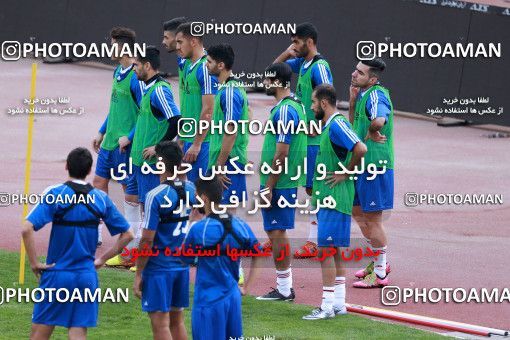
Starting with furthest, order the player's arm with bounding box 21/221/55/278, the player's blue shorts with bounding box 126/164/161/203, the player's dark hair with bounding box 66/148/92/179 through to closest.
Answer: the player's blue shorts with bounding box 126/164/161/203 → the player's dark hair with bounding box 66/148/92/179 → the player's arm with bounding box 21/221/55/278

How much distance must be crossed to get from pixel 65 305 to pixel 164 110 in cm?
437

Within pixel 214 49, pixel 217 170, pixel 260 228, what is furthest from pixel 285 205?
pixel 260 228

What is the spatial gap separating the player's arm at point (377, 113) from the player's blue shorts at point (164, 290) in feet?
12.8

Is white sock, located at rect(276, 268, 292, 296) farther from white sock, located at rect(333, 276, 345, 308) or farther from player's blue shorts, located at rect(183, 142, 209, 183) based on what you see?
player's blue shorts, located at rect(183, 142, 209, 183)

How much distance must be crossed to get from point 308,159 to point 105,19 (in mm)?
16445

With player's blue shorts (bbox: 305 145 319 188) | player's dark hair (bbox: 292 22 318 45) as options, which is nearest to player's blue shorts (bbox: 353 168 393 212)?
player's blue shorts (bbox: 305 145 319 188)

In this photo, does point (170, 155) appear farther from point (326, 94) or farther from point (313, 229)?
point (313, 229)

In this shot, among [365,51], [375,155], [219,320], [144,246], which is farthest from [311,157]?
[365,51]

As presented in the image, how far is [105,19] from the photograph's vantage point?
3091 centimetres

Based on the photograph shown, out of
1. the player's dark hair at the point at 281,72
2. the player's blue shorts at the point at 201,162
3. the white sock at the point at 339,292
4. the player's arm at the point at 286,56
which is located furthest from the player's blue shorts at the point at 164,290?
the player's arm at the point at 286,56

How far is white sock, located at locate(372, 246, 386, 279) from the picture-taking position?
14703 millimetres

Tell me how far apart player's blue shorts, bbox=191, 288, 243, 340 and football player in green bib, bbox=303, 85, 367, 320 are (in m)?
2.79

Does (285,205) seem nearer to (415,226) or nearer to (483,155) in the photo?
(415,226)

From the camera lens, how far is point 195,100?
15414mm
